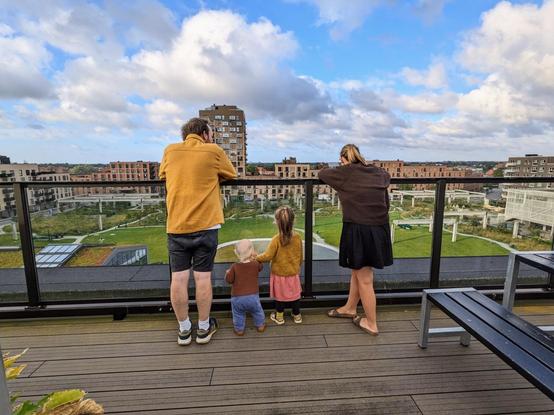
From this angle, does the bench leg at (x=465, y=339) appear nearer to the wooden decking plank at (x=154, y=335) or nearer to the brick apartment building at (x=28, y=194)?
the wooden decking plank at (x=154, y=335)

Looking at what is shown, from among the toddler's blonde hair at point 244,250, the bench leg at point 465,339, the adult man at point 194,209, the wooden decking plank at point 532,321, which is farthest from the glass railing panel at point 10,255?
the bench leg at point 465,339

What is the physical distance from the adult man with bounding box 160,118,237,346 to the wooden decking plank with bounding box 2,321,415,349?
211 mm

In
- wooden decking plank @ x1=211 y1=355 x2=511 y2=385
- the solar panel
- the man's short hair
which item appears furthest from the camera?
the solar panel

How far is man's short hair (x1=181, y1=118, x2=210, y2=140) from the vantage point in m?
2.24

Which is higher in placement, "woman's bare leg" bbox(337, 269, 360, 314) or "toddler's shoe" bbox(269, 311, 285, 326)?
"woman's bare leg" bbox(337, 269, 360, 314)

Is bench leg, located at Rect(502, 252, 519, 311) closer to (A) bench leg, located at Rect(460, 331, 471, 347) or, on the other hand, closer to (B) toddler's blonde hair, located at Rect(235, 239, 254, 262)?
(A) bench leg, located at Rect(460, 331, 471, 347)

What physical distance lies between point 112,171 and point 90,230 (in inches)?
31.2

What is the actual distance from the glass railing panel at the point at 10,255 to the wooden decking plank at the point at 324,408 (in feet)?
5.97

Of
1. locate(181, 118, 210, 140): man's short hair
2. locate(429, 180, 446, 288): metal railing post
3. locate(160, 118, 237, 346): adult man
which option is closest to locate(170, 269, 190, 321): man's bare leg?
locate(160, 118, 237, 346): adult man

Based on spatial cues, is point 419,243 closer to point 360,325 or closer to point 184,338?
point 360,325

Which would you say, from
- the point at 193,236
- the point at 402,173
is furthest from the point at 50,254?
the point at 402,173

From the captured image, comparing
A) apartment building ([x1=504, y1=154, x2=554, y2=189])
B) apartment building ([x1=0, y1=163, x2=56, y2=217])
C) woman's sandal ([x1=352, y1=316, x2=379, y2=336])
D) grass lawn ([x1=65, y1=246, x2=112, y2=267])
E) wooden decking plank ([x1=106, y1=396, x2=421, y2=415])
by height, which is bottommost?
wooden decking plank ([x1=106, y1=396, x2=421, y2=415])

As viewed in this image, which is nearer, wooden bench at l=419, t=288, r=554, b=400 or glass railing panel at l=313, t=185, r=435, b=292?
wooden bench at l=419, t=288, r=554, b=400

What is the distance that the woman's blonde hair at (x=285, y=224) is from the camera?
2475mm
